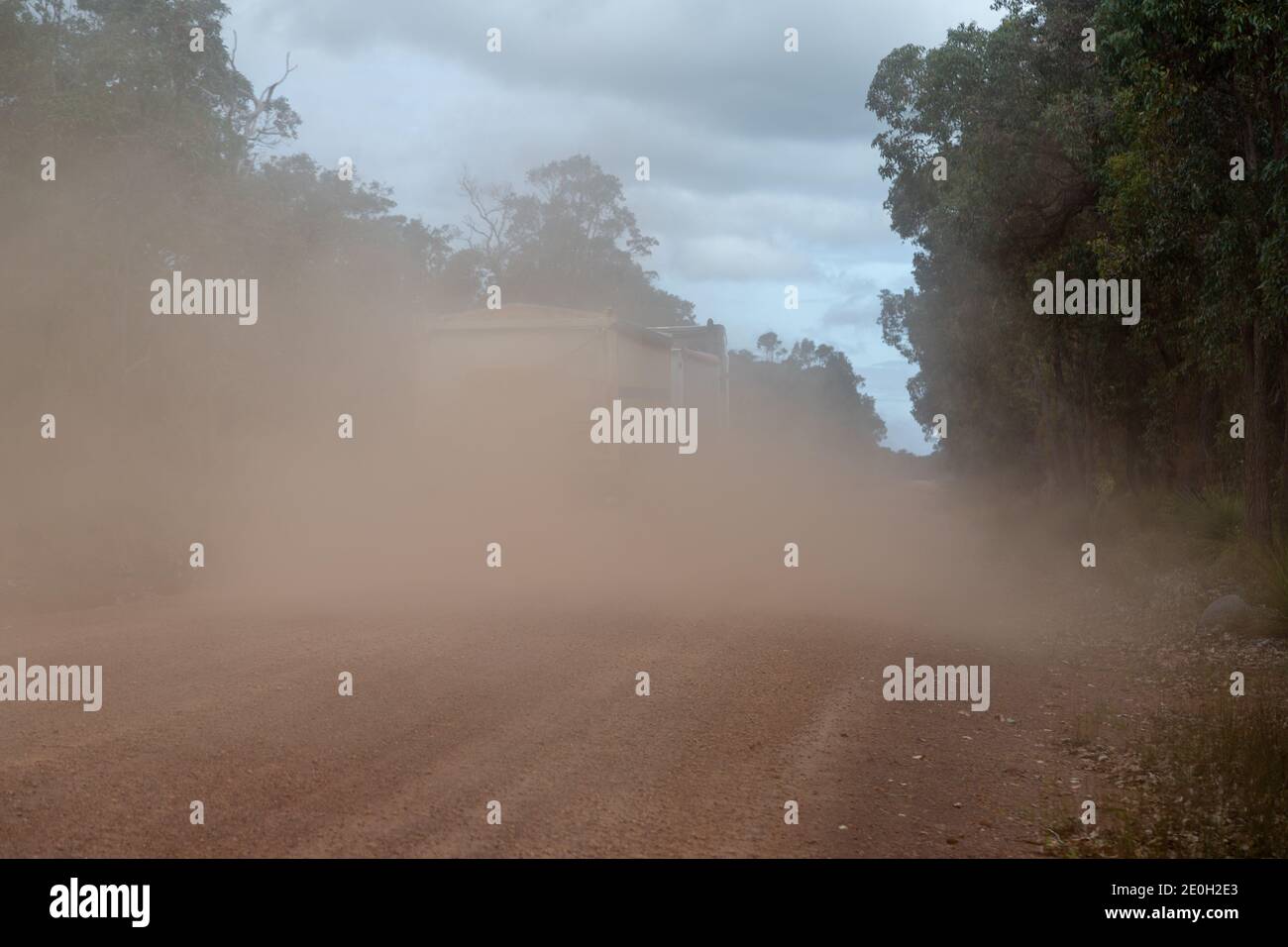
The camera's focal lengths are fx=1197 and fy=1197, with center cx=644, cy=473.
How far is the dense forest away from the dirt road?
531 cm

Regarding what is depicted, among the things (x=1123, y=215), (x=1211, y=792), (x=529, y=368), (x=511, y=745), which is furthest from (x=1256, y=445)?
(x=529, y=368)

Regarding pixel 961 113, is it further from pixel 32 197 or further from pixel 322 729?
pixel 322 729

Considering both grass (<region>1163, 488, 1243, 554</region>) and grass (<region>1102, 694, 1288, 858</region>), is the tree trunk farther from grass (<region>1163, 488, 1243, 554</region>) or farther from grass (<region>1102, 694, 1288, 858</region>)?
grass (<region>1102, 694, 1288, 858</region>)

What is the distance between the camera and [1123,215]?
1594 cm

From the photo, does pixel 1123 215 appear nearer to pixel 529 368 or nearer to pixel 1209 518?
pixel 1209 518

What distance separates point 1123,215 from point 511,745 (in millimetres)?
12127

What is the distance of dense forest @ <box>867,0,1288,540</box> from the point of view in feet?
42.0

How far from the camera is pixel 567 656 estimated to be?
10.8 meters

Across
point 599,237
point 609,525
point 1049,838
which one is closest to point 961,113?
point 609,525

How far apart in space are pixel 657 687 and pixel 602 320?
15.3 metres

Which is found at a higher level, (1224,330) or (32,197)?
(32,197)

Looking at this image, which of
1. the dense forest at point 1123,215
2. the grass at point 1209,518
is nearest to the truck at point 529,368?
the dense forest at point 1123,215

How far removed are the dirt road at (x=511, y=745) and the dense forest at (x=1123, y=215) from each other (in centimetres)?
531

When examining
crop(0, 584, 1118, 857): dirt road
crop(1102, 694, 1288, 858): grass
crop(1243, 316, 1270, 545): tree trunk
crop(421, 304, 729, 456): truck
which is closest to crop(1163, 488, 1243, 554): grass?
crop(1243, 316, 1270, 545): tree trunk
